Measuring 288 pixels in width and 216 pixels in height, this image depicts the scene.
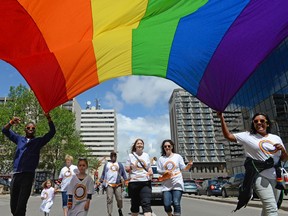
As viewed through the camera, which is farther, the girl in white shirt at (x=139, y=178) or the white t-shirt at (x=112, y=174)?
the white t-shirt at (x=112, y=174)

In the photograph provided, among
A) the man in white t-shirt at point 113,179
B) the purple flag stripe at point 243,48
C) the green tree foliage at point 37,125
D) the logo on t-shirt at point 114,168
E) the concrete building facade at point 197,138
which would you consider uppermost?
the concrete building facade at point 197,138

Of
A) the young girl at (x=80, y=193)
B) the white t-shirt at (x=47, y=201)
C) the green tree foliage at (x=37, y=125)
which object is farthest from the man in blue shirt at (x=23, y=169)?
the green tree foliage at (x=37, y=125)

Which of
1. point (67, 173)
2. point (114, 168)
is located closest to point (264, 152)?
point (114, 168)

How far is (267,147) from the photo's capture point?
4305 mm

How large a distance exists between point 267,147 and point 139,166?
9.75ft

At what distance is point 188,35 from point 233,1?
0.83 metres

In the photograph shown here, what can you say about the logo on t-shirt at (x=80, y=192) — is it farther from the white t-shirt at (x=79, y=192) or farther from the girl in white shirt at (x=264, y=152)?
the girl in white shirt at (x=264, y=152)

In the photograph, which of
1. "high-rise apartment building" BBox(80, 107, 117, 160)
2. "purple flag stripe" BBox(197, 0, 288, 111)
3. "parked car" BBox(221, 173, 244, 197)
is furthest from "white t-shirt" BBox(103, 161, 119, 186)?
"high-rise apartment building" BBox(80, 107, 117, 160)

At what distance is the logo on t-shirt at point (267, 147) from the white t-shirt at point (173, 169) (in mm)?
2548

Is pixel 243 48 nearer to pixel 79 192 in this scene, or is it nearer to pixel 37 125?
pixel 79 192

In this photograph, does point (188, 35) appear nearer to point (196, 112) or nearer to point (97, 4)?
point (97, 4)

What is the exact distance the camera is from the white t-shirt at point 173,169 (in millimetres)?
6491

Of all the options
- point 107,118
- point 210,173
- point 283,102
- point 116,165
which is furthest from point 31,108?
point 107,118

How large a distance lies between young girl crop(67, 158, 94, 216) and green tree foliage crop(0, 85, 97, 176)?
94.1 feet
